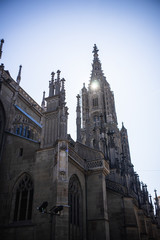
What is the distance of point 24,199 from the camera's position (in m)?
13.7

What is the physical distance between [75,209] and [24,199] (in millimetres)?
3602

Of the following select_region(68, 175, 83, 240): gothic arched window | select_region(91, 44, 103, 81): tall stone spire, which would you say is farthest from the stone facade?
select_region(91, 44, 103, 81): tall stone spire

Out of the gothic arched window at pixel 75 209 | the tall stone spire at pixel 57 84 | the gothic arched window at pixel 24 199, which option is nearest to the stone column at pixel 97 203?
the gothic arched window at pixel 75 209

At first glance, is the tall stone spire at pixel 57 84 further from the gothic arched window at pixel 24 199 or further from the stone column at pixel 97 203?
the gothic arched window at pixel 24 199

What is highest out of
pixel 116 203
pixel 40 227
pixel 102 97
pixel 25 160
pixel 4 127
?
pixel 102 97

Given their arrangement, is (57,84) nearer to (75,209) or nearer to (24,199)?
(24,199)

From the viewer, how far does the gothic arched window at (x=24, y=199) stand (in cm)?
1329

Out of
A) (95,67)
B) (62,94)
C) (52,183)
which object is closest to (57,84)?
(62,94)

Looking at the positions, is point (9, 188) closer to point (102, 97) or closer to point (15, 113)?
point (15, 113)

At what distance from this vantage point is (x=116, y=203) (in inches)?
782

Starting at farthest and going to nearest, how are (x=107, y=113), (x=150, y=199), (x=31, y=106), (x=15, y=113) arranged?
(x=107, y=113), (x=150, y=199), (x=31, y=106), (x=15, y=113)

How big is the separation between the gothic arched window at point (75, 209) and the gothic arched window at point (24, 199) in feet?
8.67

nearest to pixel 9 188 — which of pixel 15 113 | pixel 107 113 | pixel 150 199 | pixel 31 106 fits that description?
pixel 15 113

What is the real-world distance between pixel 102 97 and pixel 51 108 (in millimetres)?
40335
